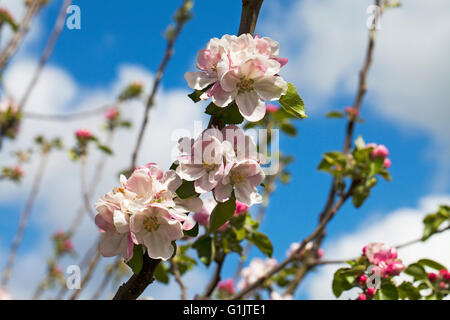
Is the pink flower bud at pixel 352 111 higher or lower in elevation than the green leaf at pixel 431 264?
higher

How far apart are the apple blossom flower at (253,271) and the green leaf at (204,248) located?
117 cm

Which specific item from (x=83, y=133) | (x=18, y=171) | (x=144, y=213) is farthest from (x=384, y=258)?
(x=18, y=171)

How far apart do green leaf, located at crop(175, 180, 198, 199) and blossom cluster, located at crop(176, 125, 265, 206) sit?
0.03m

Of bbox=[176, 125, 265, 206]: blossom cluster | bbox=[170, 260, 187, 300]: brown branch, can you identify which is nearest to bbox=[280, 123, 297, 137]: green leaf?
bbox=[170, 260, 187, 300]: brown branch

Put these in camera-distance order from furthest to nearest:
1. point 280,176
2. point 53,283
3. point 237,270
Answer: point 53,283
point 280,176
point 237,270

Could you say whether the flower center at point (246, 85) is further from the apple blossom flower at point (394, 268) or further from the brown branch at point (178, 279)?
the brown branch at point (178, 279)

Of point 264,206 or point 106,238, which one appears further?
point 264,206

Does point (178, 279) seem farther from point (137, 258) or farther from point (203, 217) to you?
point (137, 258)

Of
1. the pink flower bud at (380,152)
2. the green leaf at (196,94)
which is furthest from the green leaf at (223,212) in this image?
the pink flower bud at (380,152)

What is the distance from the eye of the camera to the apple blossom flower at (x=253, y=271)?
9.95ft

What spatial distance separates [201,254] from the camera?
1.94m
